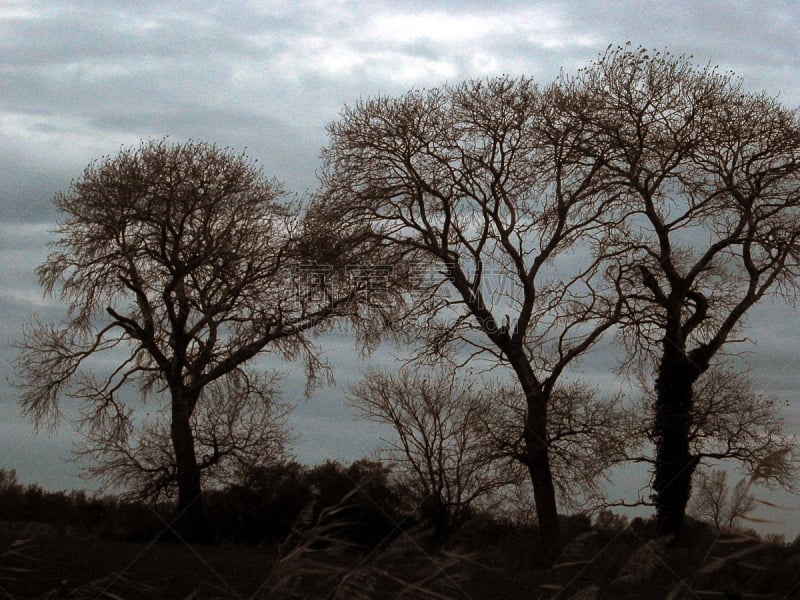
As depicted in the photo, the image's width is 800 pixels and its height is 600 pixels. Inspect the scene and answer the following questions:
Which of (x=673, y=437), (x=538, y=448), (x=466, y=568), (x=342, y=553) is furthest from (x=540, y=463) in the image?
(x=342, y=553)

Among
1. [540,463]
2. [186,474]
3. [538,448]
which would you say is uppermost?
[538,448]

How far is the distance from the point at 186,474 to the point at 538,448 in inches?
368

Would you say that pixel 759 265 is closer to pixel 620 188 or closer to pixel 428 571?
pixel 620 188

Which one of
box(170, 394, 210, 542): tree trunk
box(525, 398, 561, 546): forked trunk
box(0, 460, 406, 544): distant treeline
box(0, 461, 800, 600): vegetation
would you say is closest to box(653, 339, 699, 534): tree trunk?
box(0, 461, 800, 600): vegetation

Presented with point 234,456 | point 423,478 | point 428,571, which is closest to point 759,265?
point 423,478

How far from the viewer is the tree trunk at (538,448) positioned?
61.7 feet

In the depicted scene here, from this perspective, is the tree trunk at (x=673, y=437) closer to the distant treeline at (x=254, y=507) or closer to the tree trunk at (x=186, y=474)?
the distant treeline at (x=254, y=507)

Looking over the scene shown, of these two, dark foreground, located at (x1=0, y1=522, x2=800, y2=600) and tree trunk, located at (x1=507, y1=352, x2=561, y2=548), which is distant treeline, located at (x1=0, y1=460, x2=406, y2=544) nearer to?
dark foreground, located at (x1=0, y1=522, x2=800, y2=600)

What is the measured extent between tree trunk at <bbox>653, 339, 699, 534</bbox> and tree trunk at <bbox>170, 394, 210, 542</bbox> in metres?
11.5

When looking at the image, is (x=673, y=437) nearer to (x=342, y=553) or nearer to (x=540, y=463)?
(x=540, y=463)

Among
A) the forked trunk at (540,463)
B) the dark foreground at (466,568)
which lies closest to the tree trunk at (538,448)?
the forked trunk at (540,463)

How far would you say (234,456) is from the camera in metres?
22.9

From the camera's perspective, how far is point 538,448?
19000mm

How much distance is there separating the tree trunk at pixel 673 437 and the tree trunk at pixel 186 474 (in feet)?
37.9
